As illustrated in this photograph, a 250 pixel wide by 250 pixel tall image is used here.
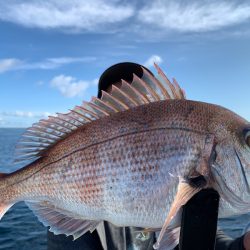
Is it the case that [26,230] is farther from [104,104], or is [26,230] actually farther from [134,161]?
[134,161]

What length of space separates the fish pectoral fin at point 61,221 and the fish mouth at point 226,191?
0.93 meters

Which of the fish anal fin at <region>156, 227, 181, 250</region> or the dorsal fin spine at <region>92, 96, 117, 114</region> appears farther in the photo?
the dorsal fin spine at <region>92, 96, 117, 114</region>

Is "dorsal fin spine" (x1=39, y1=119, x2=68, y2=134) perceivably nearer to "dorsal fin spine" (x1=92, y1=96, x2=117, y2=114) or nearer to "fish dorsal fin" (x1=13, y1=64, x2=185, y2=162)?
"fish dorsal fin" (x1=13, y1=64, x2=185, y2=162)

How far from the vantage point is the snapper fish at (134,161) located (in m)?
2.20

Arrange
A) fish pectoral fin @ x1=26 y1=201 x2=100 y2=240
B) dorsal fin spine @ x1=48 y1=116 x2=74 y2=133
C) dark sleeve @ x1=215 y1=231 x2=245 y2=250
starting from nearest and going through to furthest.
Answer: fish pectoral fin @ x1=26 y1=201 x2=100 y2=240
dorsal fin spine @ x1=48 y1=116 x2=74 y2=133
dark sleeve @ x1=215 y1=231 x2=245 y2=250

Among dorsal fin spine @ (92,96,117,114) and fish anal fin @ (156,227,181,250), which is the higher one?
dorsal fin spine @ (92,96,117,114)

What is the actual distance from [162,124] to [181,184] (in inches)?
19.1

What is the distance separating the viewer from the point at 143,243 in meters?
3.87

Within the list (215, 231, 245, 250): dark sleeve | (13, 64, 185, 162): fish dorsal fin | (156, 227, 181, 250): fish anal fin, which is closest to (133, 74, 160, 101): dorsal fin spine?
(13, 64, 185, 162): fish dorsal fin

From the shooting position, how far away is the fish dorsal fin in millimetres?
2543

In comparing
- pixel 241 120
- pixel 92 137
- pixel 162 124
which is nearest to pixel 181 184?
pixel 162 124

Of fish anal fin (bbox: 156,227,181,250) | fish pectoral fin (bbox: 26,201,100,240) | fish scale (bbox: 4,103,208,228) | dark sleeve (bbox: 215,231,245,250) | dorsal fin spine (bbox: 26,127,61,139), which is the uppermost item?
dorsal fin spine (bbox: 26,127,61,139)

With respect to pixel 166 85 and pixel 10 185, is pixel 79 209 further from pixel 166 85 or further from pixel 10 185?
pixel 166 85

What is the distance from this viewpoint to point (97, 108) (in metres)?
2.63
